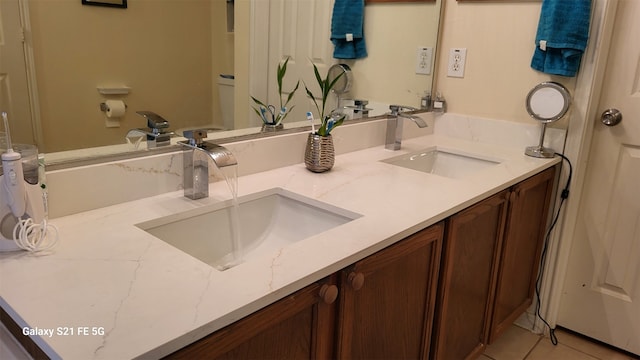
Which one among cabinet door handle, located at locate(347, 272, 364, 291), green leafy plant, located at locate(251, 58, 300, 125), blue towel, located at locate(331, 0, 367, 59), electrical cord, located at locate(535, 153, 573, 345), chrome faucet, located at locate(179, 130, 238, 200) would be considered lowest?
electrical cord, located at locate(535, 153, 573, 345)

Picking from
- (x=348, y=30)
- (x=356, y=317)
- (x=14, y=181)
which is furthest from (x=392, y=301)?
(x=348, y=30)

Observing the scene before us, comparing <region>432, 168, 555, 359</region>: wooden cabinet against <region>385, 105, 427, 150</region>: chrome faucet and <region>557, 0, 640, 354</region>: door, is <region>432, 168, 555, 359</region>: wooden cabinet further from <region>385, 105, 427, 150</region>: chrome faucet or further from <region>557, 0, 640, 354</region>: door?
<region>385, 105, 427, 150</region>: chrome faucet

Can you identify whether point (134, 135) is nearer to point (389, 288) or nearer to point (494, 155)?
point (389, 288)

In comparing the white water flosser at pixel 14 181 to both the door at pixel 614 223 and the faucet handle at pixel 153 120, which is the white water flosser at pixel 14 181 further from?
the door at pixel 614 223

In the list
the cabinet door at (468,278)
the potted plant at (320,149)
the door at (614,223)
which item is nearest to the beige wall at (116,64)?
the potted plant at (320,149)

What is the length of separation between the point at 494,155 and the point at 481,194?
0.58 metres

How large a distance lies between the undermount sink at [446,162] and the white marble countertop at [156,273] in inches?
21.7

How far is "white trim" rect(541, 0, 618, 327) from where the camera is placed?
6.11 ft

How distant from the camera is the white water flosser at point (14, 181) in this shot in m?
0.91

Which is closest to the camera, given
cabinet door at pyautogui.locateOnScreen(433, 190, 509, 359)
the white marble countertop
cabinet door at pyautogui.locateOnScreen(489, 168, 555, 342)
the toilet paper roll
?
the white marble countertop

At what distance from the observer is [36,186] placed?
0.98 meters

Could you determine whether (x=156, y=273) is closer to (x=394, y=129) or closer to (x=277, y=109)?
(x=277, y=109)

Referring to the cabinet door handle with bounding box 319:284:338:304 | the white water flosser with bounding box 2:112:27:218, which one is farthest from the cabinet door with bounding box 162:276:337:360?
the white water flosser with bounding box 2:112:27:218

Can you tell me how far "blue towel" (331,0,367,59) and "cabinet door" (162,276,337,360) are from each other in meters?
1.20
